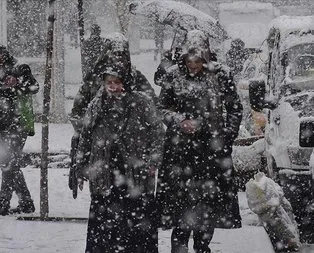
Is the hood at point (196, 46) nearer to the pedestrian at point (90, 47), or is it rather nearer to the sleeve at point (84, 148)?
→ the sleeve at point (84, 148)

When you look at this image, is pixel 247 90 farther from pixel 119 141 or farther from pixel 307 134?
pixel 119 141

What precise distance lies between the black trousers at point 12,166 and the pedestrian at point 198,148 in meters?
2.35

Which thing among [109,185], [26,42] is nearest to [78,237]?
[109,185]

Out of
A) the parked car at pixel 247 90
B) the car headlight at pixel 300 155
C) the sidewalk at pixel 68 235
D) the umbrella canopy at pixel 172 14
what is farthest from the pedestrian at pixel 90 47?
the car headlight at pixel 300 155

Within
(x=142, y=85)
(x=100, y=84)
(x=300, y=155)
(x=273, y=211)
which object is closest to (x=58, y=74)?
(x=300, y=155)

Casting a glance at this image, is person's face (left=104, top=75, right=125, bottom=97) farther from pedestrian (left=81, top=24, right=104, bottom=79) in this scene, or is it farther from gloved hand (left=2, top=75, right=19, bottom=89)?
pedestrian (left=81, top=24, right=104, bottom=79)

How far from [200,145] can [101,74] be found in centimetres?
94

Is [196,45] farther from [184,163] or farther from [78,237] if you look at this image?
[78,237]

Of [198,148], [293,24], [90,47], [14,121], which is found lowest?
[14,121]

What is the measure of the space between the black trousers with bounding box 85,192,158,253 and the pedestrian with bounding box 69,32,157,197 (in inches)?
13.0

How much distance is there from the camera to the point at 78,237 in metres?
7.04

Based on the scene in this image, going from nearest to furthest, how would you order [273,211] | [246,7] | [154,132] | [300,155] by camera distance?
[154,132], [273,211], [300,155], [246,7]

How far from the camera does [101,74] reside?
554 cm

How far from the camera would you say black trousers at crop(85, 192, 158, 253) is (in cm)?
560
